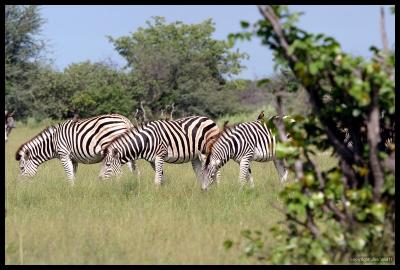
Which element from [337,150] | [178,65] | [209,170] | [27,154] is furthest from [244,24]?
[178,65]

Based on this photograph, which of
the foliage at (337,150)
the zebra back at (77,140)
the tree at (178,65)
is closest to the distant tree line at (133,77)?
the tree at (178,65)

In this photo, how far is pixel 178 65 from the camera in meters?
48.2

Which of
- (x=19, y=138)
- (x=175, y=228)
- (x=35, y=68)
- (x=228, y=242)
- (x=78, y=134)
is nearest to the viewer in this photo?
(x=228, y=242)

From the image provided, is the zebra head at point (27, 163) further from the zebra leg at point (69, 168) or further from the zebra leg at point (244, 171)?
the zebra leg at point (244, 171)

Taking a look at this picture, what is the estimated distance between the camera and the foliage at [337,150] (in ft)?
16.4

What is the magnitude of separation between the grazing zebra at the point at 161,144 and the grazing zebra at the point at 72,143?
100 centimetres

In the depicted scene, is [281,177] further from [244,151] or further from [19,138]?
[19,138]

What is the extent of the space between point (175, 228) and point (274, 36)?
10.6ft

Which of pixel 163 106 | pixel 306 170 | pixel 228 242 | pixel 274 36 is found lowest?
pixel 228 242

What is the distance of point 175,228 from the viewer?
7961mm

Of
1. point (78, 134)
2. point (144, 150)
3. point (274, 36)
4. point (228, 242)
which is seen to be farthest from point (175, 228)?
point (78, 134)

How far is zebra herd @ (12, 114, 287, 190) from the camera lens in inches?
514

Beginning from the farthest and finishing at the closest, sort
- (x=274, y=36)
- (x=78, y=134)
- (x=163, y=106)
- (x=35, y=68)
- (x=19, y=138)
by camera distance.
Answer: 1. (x=163, y=106)
2. (x=35, y=68)
3. (x=19, y=138)
4. (x=78, y=134)
5. (x=274, y=36)

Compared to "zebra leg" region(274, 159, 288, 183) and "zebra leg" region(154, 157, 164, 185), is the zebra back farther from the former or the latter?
"zebra leg" region(274, 159, 288, 183)
